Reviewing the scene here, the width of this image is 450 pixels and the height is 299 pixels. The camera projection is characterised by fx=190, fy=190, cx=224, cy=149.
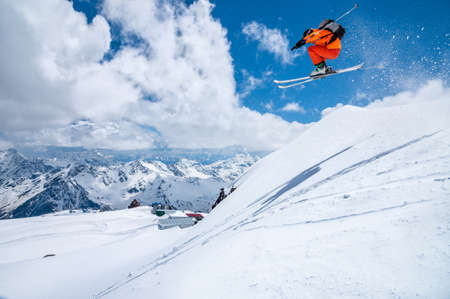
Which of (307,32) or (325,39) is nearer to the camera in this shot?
(325,39)

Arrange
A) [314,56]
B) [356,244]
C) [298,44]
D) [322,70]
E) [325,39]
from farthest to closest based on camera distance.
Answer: [322,70], [314,56], [298,44], [325,39], [356,244]

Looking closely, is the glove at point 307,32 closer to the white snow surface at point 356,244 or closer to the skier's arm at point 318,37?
the skier's arm at point 318,37

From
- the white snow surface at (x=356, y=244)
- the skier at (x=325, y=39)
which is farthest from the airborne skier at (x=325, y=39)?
the white snow surface at (x=356, y=244)

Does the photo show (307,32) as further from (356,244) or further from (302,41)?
(356,244)

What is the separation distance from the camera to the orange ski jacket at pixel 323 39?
29.3ft

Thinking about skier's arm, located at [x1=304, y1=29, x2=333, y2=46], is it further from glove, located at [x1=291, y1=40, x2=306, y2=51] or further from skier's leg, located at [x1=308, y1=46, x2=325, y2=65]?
skier's leg, located at [x1=308, y1=46, x2=325, y2=65]

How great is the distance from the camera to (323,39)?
9078mm

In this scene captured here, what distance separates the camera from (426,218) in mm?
3018

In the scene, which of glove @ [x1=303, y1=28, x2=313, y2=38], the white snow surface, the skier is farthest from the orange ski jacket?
the white snow surface

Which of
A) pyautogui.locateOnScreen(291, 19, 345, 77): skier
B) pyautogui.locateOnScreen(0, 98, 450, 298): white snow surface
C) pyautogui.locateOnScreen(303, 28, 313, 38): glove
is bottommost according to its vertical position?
pyautogui.locateOnScreen(0, 98, 450, 298): white snow surface

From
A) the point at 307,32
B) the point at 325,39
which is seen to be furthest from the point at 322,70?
the point at 307,32

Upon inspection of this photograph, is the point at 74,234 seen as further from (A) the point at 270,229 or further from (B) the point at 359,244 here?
(B) the point at 359,244

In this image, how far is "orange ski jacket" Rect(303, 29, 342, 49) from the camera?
29.3 feet

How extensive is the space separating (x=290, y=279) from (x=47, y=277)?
54.7 ft
